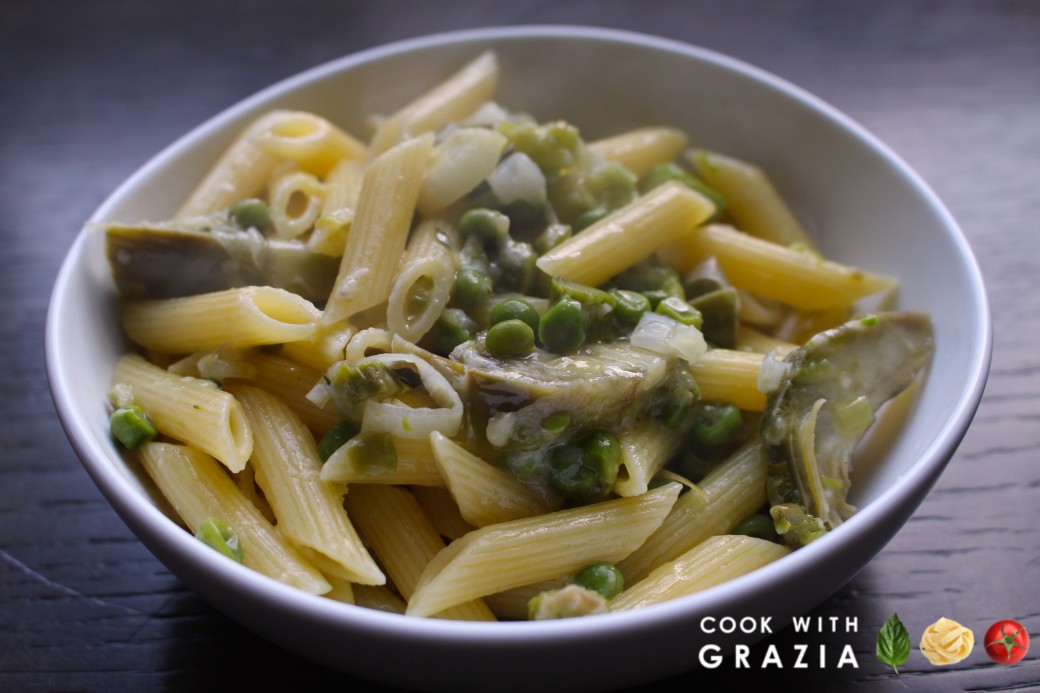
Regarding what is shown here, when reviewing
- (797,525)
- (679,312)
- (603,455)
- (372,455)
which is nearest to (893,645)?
(797,525)

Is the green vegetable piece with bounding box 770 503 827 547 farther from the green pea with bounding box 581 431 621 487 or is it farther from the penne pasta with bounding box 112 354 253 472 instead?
the penne pasta with bounding box 112 354 253 472

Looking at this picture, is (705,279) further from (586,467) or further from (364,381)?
(364,381)

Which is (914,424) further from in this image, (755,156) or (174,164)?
(174,164)

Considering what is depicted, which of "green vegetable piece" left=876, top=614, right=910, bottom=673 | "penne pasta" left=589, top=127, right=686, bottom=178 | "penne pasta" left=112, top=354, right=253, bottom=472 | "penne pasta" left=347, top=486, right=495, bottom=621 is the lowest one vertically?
"green vegetable piece" left=876, top=614, right=910, bottom=673

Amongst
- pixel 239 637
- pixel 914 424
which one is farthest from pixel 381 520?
pixel 914 424

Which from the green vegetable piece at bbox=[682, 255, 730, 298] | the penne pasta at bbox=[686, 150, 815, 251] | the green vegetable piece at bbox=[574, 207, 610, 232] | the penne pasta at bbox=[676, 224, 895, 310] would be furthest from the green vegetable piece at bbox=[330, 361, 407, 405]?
the penne pasta at bbox=[686, 150, 815, 251]

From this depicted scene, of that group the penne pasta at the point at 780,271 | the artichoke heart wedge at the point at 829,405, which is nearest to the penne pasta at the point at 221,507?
the artichoke heart wedge at the point at 829,405

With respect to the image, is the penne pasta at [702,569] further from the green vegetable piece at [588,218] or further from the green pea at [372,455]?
the green vegetable piece at [588,218]
